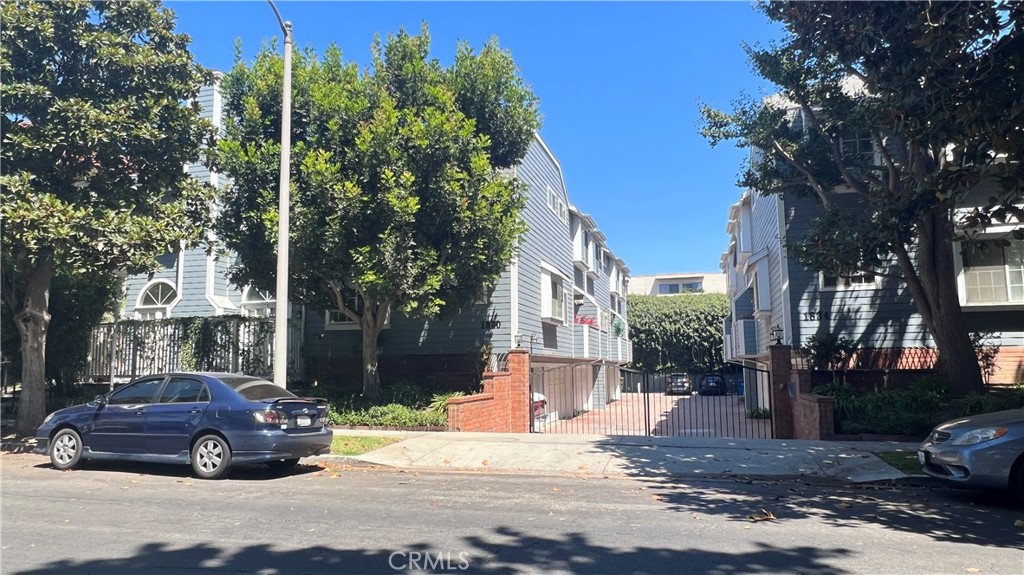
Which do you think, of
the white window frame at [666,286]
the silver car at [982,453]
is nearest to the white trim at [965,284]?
the silver car at [982,453]

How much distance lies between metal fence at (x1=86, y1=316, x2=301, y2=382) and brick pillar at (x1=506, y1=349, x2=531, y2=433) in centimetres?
611

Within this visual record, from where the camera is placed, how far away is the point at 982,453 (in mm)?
7629

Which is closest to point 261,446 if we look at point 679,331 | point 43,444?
point 43,444

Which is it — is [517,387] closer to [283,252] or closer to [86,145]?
[283,252]

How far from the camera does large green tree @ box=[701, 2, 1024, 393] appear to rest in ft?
27.0

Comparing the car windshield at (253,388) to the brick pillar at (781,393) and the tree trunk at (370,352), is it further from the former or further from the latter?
the brick pillar at (781,393)

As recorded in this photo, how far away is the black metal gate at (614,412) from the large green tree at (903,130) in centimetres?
397

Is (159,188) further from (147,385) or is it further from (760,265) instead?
(760,265)

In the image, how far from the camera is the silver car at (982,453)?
24.5 ft

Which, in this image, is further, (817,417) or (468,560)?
(817,417)

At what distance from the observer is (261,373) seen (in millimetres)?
17516

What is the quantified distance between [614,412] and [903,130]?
22.1m

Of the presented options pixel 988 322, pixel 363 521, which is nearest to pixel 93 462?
pixel 363 521

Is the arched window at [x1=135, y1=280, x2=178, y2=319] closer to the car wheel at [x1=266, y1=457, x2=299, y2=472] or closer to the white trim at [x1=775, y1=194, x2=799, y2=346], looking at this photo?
the car wheel at [x1=266, y1=457, x2=299, y2=472]
